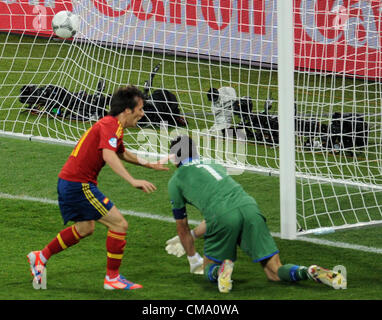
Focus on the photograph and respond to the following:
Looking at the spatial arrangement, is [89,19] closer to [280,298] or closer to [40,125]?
[40,125]

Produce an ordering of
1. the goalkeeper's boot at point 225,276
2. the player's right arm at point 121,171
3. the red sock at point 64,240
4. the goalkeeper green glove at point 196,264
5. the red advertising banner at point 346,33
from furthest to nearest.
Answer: the red advertising banner at point 346,33
the goalkeeper green glove at point 196,264
the red sock at point 64,240
the goalkeeper's boot at point 225,276
the player's right arm at point 121,171

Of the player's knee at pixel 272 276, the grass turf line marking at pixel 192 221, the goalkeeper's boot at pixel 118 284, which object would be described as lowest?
the grass turf line marking at pixel 192 221

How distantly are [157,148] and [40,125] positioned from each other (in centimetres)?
227

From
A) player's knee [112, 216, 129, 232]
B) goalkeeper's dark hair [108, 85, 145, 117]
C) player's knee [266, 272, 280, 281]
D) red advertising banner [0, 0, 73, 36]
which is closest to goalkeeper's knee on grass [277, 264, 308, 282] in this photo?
player's knee [266, 272, 280, 281]

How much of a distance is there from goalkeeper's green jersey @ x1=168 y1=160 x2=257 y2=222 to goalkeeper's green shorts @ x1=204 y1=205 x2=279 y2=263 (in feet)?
0.19

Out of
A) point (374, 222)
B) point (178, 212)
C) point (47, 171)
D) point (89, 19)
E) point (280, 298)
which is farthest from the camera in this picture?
point (89, 19)

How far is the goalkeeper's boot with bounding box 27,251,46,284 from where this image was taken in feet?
21.6

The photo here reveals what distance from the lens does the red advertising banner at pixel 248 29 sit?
9414mm

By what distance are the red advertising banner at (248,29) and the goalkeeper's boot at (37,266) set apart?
144 inches

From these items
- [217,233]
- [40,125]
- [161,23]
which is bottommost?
[40,125]

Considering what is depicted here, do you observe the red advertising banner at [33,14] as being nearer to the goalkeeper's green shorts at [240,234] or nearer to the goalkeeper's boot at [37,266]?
the goalkeeper's boot at [37,266]

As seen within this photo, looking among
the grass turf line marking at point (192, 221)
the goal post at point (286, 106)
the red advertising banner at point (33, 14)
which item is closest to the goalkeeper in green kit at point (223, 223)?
the goal post at point (286, 106)

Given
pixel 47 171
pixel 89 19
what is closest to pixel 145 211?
pixel 47 171

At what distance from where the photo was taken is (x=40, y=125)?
41.1 ft
